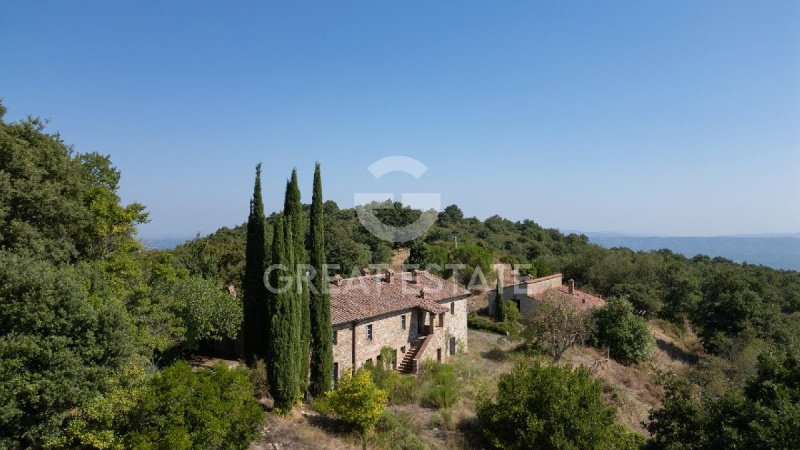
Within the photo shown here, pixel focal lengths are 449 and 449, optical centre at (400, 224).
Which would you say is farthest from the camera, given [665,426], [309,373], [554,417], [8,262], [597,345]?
[597,345]

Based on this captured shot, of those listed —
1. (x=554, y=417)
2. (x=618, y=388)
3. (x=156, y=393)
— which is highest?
(x=156, y=393)

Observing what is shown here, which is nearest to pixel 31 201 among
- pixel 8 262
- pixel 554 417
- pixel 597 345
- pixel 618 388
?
pixel 8 262

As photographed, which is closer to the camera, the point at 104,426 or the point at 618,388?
the point at 104,426

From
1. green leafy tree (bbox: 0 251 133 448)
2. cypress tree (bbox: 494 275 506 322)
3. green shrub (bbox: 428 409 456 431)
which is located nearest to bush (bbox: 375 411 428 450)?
green shrub (bbox: 428 409 456 431)

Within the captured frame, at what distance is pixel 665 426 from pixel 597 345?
66.3 feet

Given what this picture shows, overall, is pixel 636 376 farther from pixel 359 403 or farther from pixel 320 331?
pixel 320 331

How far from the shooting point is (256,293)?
20.9 m

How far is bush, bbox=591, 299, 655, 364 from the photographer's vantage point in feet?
103

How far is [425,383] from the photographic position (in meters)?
24.0

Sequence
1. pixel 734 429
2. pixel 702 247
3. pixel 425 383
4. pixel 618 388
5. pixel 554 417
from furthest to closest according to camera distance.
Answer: pixel 702 247 → pixel 618 388 → pixel 425 383 → pixel 554 417 → pixel 734 429

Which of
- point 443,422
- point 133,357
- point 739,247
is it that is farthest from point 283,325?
point 739,247

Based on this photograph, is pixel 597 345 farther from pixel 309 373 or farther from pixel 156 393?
pixel 156 393

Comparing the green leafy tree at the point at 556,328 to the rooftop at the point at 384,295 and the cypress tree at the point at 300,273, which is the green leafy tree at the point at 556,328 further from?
the cypress tree at the point at 300,273

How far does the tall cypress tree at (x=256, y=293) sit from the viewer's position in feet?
67.8
